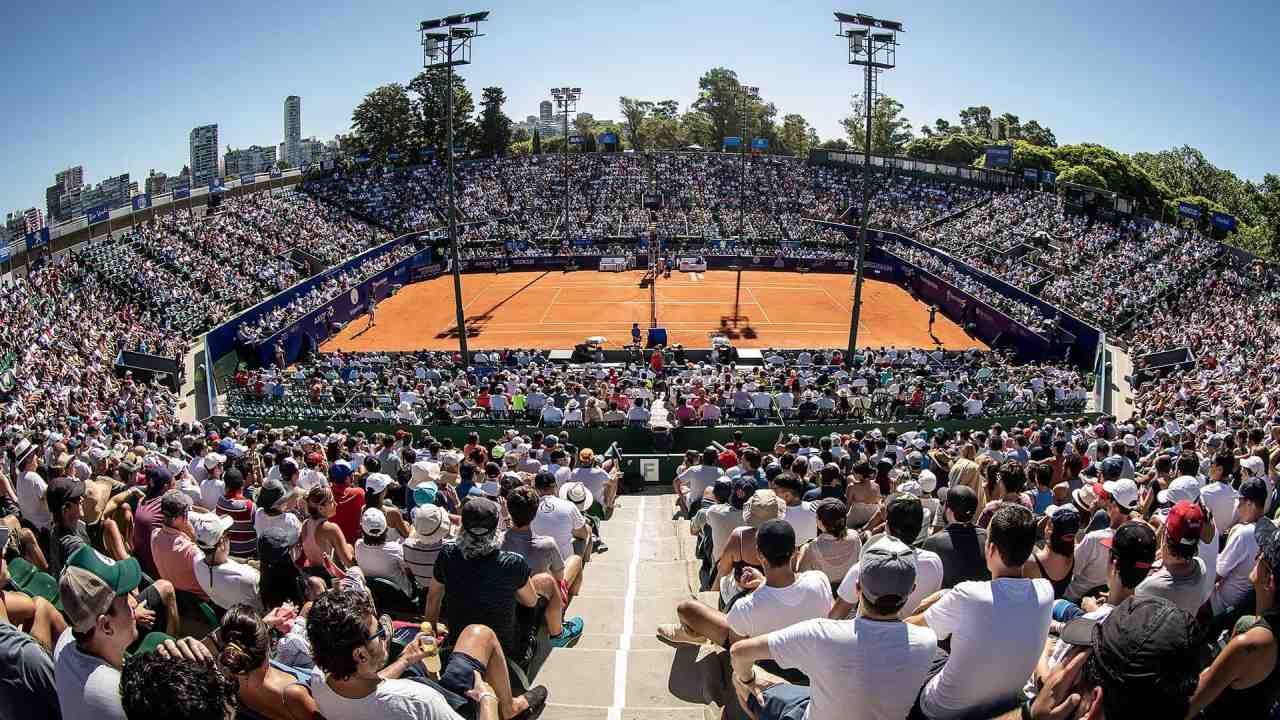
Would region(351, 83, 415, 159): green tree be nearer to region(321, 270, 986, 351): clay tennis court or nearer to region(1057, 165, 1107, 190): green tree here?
region(321, 270, 986, 351): clay tennis court

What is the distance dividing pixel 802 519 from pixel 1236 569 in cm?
317

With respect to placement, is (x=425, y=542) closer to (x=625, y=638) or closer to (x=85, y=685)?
(x=625, y=638)

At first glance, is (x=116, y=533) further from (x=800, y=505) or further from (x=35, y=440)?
(x=35, y=440)

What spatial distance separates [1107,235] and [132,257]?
50332mm

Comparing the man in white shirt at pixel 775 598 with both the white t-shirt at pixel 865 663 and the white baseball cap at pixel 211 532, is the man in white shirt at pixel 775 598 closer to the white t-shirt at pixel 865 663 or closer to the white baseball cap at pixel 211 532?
the white t-shirt at pixel 865 663

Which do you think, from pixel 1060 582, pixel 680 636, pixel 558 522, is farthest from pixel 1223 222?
pixel 680 636

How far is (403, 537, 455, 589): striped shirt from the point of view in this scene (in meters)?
6.17

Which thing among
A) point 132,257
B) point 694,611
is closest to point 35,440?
→ point 694,611

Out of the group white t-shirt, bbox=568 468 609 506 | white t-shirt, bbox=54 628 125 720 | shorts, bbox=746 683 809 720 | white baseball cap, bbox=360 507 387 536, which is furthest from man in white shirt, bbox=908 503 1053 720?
white t-shirt, bbox=568 468 609 506

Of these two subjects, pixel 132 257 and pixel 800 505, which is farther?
pixel 132 257

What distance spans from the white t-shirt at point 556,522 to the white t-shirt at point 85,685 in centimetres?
367

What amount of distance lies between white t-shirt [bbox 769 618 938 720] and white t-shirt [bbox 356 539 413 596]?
3.66 meters

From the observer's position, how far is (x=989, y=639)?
403 cm

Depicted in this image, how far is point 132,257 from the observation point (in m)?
39.0
